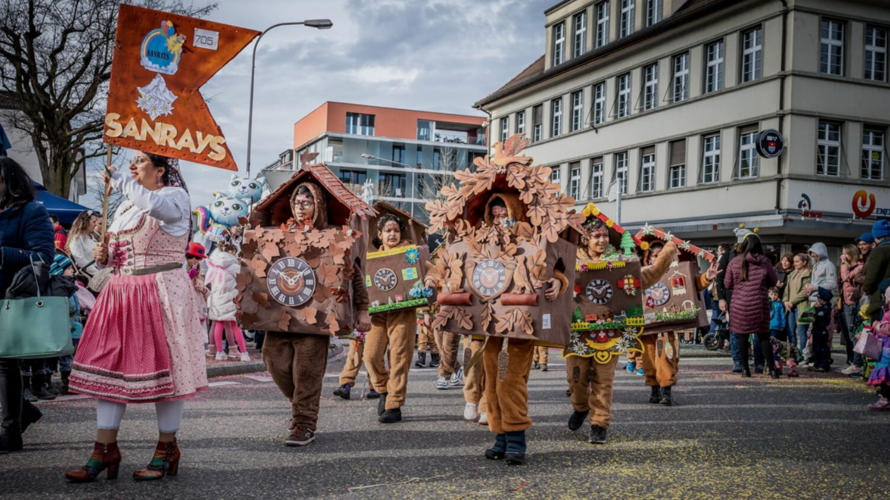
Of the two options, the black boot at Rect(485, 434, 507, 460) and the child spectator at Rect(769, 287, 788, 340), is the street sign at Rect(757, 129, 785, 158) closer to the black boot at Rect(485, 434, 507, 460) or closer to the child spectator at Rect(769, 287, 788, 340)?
the child spectator at Rect(769, 287, 788, 340)

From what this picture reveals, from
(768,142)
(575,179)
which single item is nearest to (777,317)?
(768,142)

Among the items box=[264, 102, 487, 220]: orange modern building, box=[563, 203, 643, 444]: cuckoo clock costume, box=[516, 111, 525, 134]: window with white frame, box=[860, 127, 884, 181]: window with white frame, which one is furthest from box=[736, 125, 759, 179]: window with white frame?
box=[264, 102, 487, 220]: orange modern building

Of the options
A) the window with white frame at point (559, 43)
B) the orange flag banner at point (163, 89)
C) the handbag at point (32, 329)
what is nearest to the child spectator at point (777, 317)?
the orange flag banner at point (163, 89)

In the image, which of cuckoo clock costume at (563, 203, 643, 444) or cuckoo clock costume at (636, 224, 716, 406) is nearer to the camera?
cuckoo clock costume at (563, 203, 643, 444)

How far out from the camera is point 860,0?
97.8 ft

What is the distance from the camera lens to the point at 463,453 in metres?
6.58

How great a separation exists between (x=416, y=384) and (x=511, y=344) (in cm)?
544

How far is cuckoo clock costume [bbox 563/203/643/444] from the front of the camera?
7328 mm

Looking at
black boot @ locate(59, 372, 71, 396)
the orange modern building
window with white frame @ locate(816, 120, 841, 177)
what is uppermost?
the orange modern building

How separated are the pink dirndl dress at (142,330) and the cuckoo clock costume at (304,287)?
3.94ft

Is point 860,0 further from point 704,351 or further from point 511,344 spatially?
point 511,344

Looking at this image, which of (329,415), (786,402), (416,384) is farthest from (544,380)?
(329,415)

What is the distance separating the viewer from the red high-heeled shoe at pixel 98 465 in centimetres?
515

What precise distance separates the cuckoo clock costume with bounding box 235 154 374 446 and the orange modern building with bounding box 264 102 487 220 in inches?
3178
